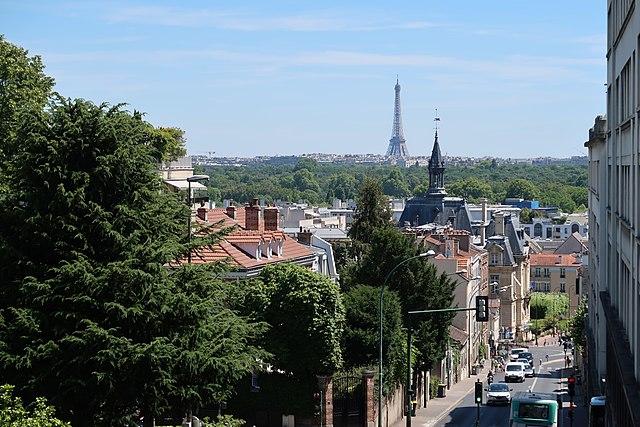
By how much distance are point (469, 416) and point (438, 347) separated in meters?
5.45

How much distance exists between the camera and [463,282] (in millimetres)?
100875

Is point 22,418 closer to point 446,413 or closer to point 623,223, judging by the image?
point 623,223

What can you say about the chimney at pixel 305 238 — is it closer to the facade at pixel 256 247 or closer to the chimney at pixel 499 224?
the facade at pixel 256 247

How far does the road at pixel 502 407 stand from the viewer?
6581 centimetres

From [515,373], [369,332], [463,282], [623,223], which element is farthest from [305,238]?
[623,223]

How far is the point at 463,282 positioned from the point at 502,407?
27.4 m

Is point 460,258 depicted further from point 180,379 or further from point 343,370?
point 180,379

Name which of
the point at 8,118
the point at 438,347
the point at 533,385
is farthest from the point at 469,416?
the point at 8,118

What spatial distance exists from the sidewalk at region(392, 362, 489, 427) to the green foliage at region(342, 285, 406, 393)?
3908 millimetres

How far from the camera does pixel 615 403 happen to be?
3962cm

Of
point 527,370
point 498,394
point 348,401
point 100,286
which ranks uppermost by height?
point 100,286

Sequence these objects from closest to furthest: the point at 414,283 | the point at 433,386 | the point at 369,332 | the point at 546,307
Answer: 1. the point at 369,332
2. the point at 414,283
3. the point at 433,386
4. the point at 546,307

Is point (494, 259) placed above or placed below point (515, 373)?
above

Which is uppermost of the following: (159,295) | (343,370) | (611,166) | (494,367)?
(611,166)
